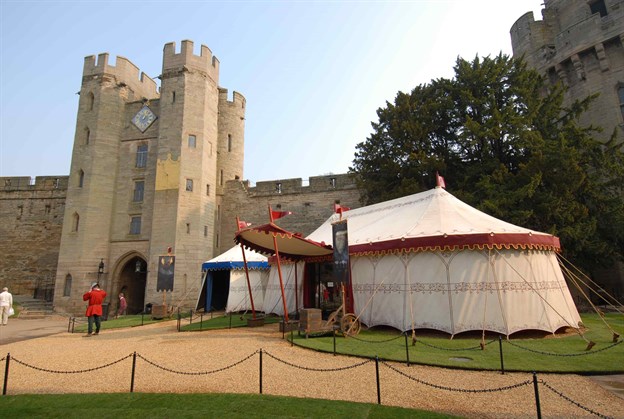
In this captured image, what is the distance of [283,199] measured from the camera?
25172mm

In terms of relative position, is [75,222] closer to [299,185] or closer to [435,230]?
[299,185]

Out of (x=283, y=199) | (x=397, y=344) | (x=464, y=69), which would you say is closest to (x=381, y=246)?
(x=397, y=344)

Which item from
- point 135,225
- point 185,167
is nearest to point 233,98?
point 185,167

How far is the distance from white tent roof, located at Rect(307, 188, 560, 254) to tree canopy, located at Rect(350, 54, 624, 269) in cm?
413

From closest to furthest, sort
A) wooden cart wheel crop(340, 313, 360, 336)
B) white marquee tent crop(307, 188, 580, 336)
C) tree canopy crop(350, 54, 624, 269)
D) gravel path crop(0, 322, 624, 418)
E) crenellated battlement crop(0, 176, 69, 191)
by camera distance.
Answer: gravel path crop(0, 322, 624, 418)
white marquee tent crop(307, 188, 580, 336)
wooden cart wheel crop(340, 313, 360, 336)
tree canopy crop(350, 54, 624, 269)
crenellated battlement crop(0, 176, 69, 191)

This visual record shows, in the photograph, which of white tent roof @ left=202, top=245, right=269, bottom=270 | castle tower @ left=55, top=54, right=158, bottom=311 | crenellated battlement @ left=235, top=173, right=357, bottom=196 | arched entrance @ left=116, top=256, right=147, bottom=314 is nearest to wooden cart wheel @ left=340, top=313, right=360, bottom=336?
white tent roof @ left=202, top=245, right=269, bottom=270

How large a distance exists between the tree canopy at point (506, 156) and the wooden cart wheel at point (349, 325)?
25.7 feet

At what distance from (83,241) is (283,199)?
1233cm

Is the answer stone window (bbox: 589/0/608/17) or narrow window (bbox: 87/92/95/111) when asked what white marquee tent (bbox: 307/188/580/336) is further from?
narrow window (bbox: 87/92/95/111)

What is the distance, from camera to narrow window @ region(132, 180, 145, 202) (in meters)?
23.4

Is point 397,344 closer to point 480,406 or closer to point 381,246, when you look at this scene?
point 381,246

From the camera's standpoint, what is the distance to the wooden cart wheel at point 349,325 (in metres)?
9.74

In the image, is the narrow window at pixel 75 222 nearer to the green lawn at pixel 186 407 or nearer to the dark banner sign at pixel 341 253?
the dark banner sign at pixel 341 253

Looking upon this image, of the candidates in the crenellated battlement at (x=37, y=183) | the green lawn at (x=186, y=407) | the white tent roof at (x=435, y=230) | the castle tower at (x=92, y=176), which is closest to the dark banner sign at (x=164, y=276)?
the white tent roof at (x=435, y=230)
